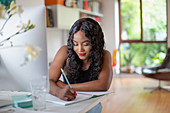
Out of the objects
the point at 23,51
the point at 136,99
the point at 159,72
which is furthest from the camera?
the point at 159,72

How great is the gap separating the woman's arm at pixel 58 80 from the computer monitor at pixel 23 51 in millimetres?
140

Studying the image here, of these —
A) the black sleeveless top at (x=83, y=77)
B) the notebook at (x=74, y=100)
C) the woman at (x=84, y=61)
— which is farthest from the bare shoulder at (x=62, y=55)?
the notebook at (x=74, y=100)

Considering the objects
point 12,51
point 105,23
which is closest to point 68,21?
point 105,23

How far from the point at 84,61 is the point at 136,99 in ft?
8.81

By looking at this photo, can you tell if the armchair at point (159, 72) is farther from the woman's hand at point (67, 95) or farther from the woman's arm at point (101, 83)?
the woman's hand at point (67, 95)

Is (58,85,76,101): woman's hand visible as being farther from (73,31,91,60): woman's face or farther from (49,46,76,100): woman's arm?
(73,31,91,60): woman's face

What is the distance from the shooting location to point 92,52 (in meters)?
1.62

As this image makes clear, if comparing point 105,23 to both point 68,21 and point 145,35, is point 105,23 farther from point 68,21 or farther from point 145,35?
point 68,21

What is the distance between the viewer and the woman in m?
1.47

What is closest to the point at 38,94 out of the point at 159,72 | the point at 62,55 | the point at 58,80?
the point at 58,80

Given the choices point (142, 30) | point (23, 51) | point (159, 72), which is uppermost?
point (142, 30)

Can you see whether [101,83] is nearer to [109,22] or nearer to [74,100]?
[74,100]

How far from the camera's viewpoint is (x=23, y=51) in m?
1.13

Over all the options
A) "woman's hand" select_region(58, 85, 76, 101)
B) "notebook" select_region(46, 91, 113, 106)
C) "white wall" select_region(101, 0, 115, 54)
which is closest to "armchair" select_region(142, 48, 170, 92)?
"white wall" select_region(101, 0, 115, 54)
